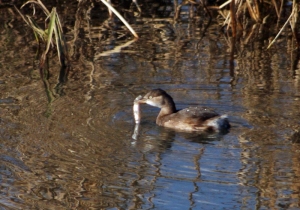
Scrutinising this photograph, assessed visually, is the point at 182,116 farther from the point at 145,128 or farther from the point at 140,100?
the point at 140,100

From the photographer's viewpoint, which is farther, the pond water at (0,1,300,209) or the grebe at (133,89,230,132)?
the grebe at (133,89,230,132)

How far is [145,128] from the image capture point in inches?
294

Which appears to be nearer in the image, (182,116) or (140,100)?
(182,116)

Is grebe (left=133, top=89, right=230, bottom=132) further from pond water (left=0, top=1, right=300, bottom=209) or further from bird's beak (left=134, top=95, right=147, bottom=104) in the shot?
pond water (left=0, top=1, right=300, bottom=209)

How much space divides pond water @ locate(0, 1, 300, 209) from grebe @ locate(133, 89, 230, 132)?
0.38ft

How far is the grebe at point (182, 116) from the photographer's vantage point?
7.28 m

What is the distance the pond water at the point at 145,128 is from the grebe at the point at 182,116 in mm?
117

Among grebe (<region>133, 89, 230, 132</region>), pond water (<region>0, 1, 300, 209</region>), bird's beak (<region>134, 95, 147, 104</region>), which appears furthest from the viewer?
bird's beak (<region>134, 95, 147, 104</region>)

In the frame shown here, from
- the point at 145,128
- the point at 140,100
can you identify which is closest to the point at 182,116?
the point at 145,128

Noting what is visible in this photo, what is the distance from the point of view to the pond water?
18.8 feet

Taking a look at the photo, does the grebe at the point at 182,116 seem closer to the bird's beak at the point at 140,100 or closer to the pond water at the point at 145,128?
the bird's beak at the point at 140,100

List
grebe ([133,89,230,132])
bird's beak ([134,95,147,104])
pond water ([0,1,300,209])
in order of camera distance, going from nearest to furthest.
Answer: pond water ([0,1,300,209]) → grebe ([133,89,230,132]) → bird's beak ([134,95,147,104])

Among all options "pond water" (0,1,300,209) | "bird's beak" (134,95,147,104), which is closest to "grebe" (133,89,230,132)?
"bird's beak" (134,95,147,104)

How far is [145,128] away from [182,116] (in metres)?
0.41
